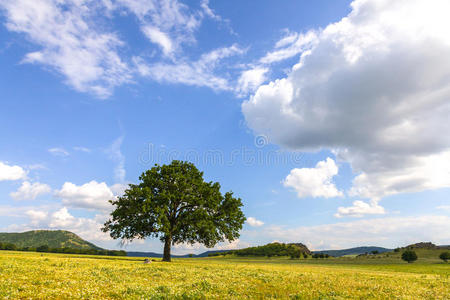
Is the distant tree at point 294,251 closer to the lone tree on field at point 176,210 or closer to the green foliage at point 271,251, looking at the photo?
the green foliage at point 271,251

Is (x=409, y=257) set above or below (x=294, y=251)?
above

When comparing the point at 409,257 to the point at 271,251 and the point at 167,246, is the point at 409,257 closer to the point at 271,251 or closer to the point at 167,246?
the point at 271,251

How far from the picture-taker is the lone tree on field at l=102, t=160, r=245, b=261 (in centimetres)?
4819

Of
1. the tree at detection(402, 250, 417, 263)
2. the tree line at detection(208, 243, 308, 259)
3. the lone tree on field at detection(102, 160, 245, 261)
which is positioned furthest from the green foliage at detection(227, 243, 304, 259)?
the lone tree on field at detection(102, 160, 245, 261)

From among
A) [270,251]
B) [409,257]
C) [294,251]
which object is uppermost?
[409,257]

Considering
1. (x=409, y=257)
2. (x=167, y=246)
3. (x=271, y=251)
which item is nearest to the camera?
(x=167, y=246)

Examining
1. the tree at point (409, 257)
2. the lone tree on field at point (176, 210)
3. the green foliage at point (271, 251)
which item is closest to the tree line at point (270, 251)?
the green foliage at point (271, 251)

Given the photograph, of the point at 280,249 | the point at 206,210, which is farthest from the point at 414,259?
the point at 206,210

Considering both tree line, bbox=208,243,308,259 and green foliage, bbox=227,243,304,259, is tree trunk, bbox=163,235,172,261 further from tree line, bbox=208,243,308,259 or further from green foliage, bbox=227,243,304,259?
green foliage, bbox=227,243,304,259

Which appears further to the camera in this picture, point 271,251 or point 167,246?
point 271,251

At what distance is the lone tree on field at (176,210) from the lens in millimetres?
48188

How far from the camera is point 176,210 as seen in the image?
169 ft

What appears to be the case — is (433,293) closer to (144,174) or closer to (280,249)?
(144,174)

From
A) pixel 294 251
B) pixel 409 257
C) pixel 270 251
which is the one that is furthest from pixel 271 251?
pixel 409 257
